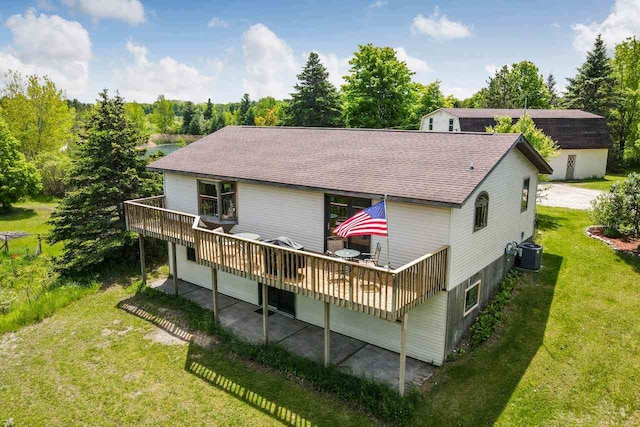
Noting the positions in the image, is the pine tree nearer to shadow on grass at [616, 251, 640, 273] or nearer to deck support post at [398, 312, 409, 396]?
shadow on grass at [616, 251, 640, 273]

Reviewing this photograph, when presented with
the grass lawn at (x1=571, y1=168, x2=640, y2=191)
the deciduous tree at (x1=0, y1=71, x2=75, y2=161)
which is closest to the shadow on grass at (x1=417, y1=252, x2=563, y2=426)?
the grass lawn at (x1=571, y1=168, x2=640, y2=191)

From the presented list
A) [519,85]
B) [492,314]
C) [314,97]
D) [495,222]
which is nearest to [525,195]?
[495,222]

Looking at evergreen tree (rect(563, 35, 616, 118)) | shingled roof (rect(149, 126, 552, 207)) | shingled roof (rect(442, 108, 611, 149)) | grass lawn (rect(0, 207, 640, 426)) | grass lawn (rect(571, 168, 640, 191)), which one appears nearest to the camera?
grass lawn (rect(0, 207, 640, 426))

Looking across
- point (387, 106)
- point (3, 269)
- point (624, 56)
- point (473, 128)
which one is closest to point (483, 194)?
point (3, 269)

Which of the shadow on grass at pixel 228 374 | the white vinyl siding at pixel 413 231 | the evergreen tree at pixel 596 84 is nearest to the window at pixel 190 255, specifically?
the shadow on grass at pixel 228 374

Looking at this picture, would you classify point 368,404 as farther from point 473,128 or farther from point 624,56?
point 624,56

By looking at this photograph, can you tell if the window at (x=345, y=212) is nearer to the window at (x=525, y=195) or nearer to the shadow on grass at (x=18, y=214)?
the window at (x=525, y=195)
